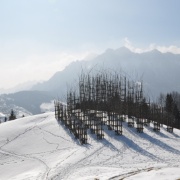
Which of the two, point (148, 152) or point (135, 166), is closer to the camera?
point (135, 166)

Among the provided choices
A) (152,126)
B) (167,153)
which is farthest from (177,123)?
(167,153)

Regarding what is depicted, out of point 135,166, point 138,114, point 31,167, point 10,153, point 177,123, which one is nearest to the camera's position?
point 135,166

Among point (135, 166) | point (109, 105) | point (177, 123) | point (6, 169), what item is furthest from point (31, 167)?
point (177, 123)

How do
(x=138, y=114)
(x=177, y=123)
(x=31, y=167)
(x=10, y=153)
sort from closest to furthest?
(x=31, y=167)
(x=10, y=153)
(x=138, y=114)
(x=177, y=123)

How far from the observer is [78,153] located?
116 ft

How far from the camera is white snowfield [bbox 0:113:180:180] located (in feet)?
90.4

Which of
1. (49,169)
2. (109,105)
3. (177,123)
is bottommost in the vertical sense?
(177,123)

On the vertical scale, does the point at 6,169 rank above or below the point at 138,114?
below

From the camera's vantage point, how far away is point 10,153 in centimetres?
3925

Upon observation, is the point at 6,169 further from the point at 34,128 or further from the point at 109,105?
the point at 109,105

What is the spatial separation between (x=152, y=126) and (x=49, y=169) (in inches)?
909

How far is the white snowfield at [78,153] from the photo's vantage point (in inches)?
1085

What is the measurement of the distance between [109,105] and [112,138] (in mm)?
10052

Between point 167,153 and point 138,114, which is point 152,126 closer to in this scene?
point 138,114
